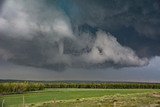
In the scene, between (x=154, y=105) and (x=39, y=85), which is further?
(x=39, y=85)

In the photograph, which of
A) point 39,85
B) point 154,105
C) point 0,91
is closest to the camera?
point 154,105

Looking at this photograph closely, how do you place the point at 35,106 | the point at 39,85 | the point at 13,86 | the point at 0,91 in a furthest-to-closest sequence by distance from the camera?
the point at 39,85
the point at 13,86
the point at 0,91
the point at 35,106

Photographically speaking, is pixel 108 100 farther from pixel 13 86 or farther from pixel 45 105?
pixel 13 86

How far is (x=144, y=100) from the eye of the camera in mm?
67812

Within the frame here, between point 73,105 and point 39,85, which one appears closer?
point 73,105

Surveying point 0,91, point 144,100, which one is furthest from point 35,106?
point 0,91

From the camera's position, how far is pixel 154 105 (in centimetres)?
6025

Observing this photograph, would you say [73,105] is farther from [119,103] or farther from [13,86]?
[13,86]

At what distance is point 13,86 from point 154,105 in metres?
110

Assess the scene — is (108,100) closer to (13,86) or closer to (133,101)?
(133,101)

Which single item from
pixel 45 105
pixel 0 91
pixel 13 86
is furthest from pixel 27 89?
pixel 45 105

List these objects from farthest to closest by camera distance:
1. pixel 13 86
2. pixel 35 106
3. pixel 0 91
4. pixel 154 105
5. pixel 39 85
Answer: pixel 39 85
pixel 13 86
pixel 0 91
pixel 35 106
pixel 154 105

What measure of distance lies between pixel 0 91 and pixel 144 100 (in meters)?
94.1

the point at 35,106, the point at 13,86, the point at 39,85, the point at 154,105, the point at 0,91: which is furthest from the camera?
the point at 39,85
